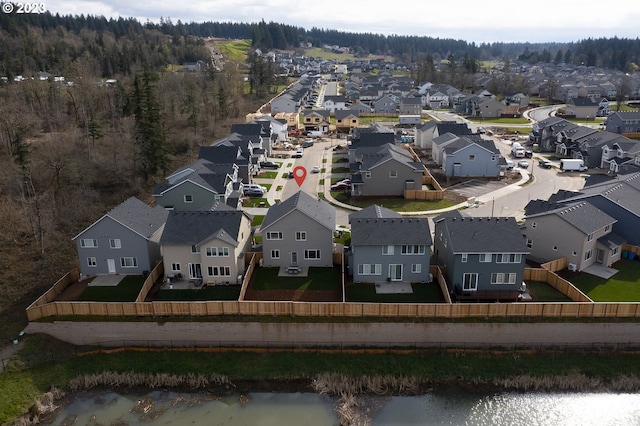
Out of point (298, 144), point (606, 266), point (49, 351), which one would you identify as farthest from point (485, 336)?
point (298, 144)

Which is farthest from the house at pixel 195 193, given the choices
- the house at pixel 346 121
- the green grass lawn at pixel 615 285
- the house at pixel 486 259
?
the house at pixel 346 121

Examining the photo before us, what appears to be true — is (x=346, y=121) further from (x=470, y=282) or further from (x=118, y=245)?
(x=470, y=282)

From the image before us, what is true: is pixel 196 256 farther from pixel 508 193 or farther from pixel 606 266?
pixel 508 193

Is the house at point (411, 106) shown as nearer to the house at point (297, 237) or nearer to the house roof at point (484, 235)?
the house at point (297, 237)

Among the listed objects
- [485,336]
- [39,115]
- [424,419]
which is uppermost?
[39,115]

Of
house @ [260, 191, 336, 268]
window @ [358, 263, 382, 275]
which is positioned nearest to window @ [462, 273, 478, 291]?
window @ [358, 263, 382, 275]

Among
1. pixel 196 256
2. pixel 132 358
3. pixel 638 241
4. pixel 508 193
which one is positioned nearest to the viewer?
pixel 132 358

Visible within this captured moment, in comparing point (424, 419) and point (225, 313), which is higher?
point (225, 313)

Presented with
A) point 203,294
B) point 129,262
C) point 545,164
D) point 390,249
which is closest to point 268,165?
point 129,262
